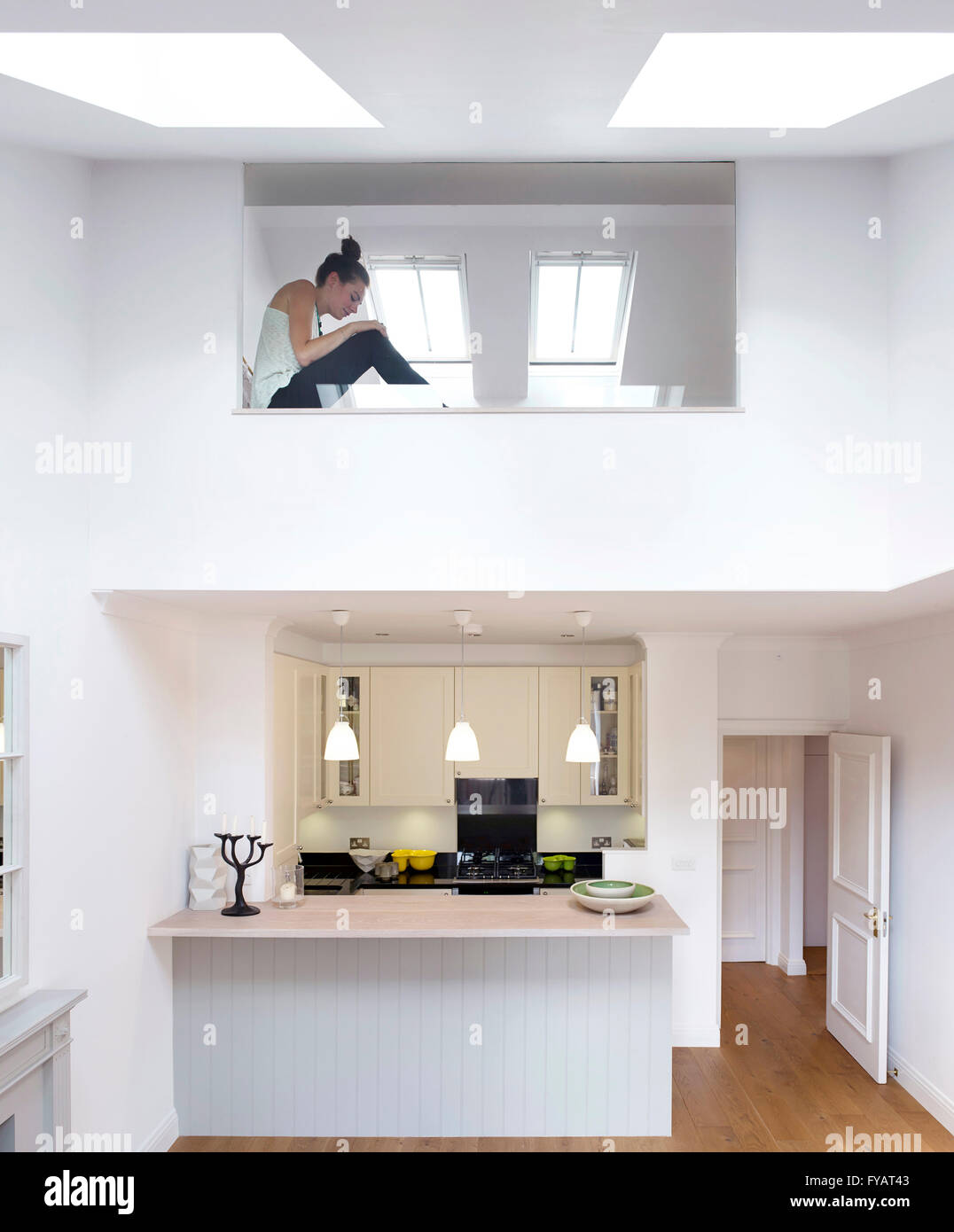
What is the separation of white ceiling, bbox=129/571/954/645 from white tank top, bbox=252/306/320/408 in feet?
2.44

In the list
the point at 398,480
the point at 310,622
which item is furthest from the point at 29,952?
the point at 310,622

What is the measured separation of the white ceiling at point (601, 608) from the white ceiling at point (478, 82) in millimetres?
1513

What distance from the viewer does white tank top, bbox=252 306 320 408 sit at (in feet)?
10.5

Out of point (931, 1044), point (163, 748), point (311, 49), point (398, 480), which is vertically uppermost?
point (311, 49)

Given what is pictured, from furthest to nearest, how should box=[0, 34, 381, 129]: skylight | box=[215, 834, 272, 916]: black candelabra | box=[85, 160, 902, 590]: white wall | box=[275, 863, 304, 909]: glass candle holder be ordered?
box=[275, 863, 304, 909]: glass candle holder
box=[215, 834, 272, 916]: black candelabra
box=[85, 160, 902, 590]: white wall
box=[0, 34, 381, 129]: skylight

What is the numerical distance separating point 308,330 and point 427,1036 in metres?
3.18

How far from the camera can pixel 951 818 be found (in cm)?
410

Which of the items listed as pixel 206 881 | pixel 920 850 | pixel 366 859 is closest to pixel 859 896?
pixel 920 850

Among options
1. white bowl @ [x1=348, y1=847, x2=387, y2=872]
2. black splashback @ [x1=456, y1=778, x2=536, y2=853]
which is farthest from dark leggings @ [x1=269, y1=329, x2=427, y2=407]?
white bowl @ [x1=348, y1=847, x2=387, y2=872]

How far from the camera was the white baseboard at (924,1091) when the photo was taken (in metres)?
3.99

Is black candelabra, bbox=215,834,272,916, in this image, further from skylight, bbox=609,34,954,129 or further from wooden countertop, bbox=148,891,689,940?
skylight, bbox=609,34,954,129

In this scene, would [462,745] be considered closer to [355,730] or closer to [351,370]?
[351,370]

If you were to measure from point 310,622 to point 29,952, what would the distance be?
222 centimetres
